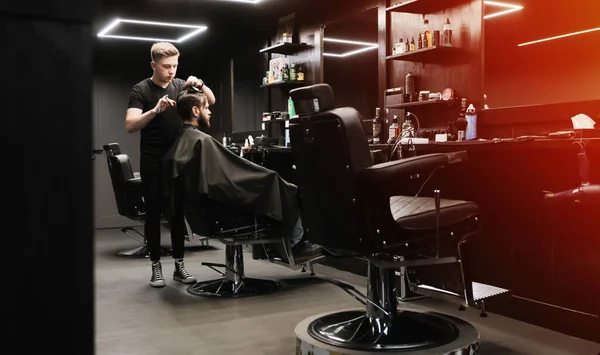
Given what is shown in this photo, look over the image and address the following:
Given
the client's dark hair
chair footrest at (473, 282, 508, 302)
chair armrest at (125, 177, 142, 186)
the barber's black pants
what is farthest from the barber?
chair footrest at (473, 282, 508, 302)

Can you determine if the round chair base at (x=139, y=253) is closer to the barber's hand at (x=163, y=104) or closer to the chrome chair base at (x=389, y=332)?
the barber's hand at (x=163, y=104)

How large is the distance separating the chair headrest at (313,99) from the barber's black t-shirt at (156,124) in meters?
1.81

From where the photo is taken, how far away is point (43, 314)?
42cm

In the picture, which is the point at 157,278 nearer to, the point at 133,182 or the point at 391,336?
the point at 133,182

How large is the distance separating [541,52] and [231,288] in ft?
10.3

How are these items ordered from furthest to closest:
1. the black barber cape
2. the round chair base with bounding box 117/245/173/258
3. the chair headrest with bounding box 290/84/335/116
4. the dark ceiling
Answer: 1. the dark ceiling
2. the round chair base with bounding box 117/245/173/258
3. the black barber cape
4. the chair headrest with bounding box 290/84/335/116

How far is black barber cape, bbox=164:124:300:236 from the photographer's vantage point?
3.05m

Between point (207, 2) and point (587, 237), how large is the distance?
4.34 meters

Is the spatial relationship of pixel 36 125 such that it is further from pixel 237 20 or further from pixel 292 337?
pixel 237 20

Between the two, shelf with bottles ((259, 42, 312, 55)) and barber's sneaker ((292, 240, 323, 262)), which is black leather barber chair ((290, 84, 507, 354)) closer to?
barber's sneaker ((292, 240, 323, 262))

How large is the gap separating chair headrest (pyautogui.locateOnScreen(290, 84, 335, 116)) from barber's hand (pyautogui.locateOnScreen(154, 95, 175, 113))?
1.73 metres

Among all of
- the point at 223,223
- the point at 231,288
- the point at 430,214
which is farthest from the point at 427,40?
the point at 430,214

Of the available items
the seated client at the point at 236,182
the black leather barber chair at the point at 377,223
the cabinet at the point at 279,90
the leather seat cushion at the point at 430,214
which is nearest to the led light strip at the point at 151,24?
the cabinet at the point at 279,90

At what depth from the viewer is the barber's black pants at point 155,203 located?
3518 mm
